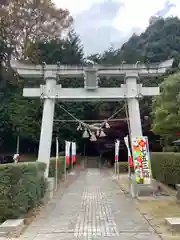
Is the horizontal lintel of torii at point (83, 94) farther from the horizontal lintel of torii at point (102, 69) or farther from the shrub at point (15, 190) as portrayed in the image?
the shrub at point (15, 190)

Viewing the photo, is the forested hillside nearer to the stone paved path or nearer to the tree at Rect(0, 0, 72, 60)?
the tree at Rect(0, 0, 72, 60)

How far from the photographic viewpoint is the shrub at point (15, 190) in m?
8.20

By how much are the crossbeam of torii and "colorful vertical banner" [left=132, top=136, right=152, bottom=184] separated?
4.12 ft

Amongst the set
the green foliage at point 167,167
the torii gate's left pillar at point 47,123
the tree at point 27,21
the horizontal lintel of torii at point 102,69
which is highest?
the tree at point 27,21

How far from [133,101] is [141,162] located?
304 cm

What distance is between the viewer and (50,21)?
38.9 m

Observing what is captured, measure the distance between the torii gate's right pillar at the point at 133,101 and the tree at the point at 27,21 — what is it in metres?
25.2

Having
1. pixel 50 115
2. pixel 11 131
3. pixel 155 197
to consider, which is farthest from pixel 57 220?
pixel 11 131

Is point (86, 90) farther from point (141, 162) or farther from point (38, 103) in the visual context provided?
point (38, 103)

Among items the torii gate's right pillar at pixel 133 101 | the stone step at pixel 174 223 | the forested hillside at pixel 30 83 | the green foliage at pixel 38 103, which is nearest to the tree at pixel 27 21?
the forested hillside at pixel 30 83

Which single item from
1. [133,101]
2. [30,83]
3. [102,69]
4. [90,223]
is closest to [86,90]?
[102,69]

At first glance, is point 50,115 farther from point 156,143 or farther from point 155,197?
point 156,143

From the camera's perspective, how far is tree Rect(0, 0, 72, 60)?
36.9m

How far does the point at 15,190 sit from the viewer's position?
8516mm
